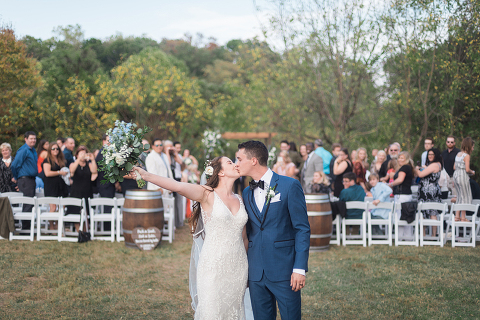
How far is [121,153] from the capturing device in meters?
3.30

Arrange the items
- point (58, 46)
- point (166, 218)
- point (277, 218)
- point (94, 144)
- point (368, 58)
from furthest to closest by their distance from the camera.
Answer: point (58, 46) < point (94, 144) < point (368, 58) < point (166, 218) < point (277, 218)

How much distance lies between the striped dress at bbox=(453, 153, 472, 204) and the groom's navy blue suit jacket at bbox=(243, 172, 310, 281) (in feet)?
23.4

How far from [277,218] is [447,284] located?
3.98 m

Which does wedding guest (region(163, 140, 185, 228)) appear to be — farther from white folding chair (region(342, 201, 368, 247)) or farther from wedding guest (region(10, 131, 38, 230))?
white folding chair (region(342, 201, 368, 247))

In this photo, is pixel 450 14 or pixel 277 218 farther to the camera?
pixel 450 14

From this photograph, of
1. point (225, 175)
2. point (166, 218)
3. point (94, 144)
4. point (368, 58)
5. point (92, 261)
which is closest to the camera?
point (225, 175)

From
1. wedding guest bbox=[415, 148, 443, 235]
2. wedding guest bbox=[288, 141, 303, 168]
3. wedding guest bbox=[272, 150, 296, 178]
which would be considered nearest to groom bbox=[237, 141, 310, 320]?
wedding guest bbox=[415, 148, 443, 235]

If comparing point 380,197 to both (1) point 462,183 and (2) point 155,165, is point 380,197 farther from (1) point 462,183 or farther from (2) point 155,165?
(2) point 155,165

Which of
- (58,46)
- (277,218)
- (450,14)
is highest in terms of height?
(58,46)

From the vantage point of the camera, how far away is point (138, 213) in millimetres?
8227

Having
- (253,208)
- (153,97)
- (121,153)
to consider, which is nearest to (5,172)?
(121,153)

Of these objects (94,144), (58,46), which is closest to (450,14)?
(94,144)

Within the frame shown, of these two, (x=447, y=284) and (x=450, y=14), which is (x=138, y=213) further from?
(x=450, y=14)

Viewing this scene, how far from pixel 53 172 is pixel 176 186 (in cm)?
706
